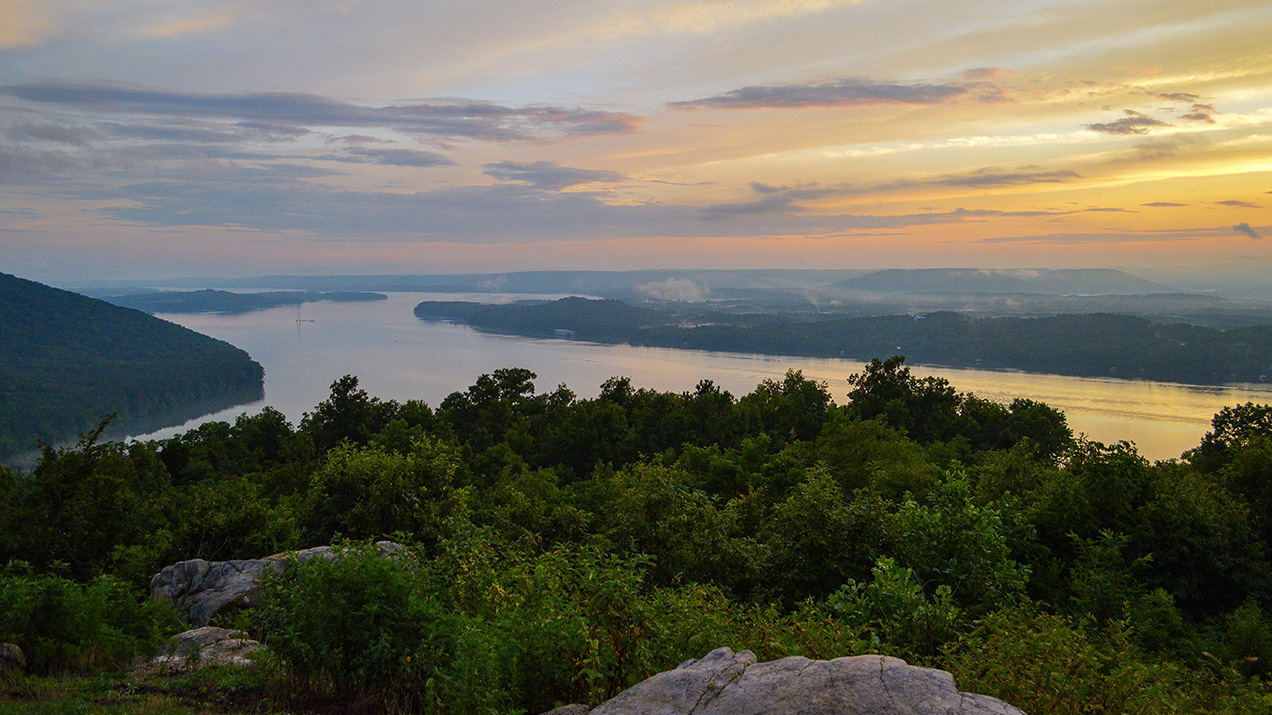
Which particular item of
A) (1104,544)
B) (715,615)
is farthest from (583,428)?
(715,615)

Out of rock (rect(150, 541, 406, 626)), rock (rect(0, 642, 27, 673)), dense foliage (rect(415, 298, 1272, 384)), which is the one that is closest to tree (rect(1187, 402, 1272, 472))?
rock (rect(150, 541, 406, 626))

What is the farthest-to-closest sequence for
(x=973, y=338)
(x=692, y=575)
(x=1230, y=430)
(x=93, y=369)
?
(x=973, y=338)
(x=93, y=369)
(x=1230, y=430)
(x=692, y=575)

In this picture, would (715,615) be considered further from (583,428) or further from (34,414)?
(34,414)

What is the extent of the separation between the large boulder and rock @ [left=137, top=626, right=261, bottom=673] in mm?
5234

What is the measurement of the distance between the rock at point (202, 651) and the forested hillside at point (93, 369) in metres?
Result: 75.7

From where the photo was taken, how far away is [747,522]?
15289 millimetres

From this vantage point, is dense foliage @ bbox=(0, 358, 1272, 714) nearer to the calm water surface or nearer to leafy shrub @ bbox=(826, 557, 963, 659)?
leafy shrub @ bbox=(826, 557, 963, 659)

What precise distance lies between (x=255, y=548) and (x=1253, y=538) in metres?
21.6

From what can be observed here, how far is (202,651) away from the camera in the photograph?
29.4ft

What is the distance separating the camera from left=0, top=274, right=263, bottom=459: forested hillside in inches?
3024

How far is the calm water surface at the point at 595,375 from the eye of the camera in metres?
72.4

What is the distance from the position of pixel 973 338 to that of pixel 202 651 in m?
130

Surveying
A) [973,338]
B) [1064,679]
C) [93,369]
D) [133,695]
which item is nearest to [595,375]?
[93,369]

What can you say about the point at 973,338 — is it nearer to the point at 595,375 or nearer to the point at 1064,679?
the point at 595,375
